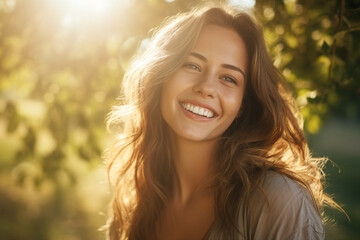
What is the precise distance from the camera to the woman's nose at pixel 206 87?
2.20 m

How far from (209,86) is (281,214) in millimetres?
866

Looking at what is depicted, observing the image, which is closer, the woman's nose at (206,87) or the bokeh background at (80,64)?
the woman's nose at (206,87)

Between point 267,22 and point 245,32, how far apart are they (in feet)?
2.51

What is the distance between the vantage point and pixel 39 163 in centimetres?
305

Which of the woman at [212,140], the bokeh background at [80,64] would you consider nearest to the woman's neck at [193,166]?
the woman at [212,140]

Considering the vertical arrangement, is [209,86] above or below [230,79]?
below

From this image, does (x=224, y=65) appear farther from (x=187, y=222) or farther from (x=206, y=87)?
(x=187, y=222)

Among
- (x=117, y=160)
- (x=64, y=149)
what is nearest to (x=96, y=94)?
(x=64, y=149)

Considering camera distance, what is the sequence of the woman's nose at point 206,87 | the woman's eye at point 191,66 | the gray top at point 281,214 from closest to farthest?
1. the gray top at point 281,214
2. the woman's nose at point 206,87
3. the woman's eye at point 191,66

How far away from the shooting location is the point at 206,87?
2.20 meters

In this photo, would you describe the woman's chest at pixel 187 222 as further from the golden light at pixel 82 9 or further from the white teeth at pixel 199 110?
the golden light at pixel 82 9

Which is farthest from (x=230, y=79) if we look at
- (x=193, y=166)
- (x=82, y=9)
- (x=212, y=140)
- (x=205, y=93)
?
(x=82, y=9)

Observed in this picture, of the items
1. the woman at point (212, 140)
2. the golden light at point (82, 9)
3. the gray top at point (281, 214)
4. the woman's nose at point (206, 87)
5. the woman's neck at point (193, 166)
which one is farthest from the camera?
the golden light at point (82, 9)

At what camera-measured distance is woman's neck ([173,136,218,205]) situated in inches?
99.7
